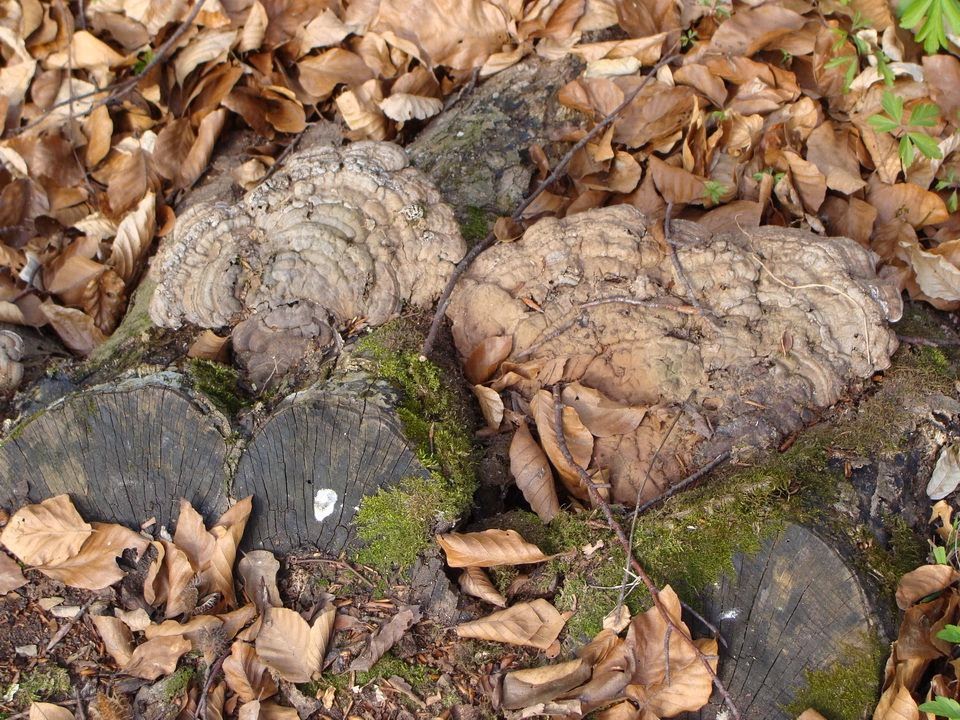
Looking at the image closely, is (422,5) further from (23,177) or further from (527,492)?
(527,492)

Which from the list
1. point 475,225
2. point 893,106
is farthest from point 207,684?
point 893,106

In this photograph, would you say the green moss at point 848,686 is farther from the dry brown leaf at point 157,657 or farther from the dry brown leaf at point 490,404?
the dry brown leaf at point 157,657

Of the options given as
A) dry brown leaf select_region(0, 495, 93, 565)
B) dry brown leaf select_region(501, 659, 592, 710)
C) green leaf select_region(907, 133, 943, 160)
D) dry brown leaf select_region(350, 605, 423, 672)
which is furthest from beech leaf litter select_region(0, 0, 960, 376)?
dry brown leaf select_region(501, 659, 592, 710)

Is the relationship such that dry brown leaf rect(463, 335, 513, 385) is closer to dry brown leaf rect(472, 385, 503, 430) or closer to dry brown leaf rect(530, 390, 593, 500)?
dry brown leaf rect(472, 385, 503, 430)

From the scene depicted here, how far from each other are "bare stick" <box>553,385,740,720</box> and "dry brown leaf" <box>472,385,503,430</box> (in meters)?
0.18

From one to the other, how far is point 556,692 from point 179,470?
118 centimetres

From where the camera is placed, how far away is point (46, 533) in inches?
85.2

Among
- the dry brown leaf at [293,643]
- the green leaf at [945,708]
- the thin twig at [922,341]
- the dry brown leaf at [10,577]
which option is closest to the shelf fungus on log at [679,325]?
the thin twig at [922,341]

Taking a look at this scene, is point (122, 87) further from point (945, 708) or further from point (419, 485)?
point (945, 708)

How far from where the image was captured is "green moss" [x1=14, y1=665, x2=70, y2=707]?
2.02m

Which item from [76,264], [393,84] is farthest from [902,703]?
[76,264]

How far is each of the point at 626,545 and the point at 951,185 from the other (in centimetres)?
208

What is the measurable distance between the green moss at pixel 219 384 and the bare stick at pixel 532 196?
577 millimetres

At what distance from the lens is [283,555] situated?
7.14 ft
